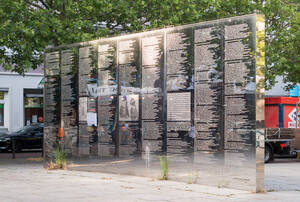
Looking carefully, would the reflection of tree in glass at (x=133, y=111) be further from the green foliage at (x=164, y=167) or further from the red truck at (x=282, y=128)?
the red truck at (x=282, y=128)

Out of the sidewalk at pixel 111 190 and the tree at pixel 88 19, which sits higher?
the tree at pixel 88 19

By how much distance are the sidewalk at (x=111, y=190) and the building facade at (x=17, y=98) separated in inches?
875

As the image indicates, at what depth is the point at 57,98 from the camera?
17.3 metres

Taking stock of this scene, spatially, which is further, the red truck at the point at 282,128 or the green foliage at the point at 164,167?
the red truck at the point at 282,128

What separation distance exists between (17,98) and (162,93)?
947 inches

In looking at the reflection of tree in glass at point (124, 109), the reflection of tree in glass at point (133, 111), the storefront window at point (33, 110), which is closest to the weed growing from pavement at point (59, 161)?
the reflection of tree in glass at point (124, 109)

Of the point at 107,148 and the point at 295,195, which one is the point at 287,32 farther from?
the point at 295,195

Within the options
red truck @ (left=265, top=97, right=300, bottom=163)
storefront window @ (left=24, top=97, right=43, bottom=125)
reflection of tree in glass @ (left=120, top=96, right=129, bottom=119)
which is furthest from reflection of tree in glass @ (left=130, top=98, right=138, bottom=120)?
storefront window @ (left=24, top=97, right=43, bottom=125)

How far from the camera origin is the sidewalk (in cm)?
1059

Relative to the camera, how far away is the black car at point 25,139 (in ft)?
91.6

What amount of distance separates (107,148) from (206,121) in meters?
3.52

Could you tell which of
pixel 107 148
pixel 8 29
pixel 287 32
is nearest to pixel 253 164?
pixel 107 148

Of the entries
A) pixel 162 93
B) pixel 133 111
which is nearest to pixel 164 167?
pixel 162 93

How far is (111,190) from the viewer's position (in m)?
11.7
